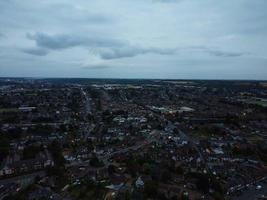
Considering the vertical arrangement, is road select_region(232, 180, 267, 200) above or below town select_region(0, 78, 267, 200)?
below

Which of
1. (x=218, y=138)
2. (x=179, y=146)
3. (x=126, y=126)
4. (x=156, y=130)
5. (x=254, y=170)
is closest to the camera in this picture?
(x=254, y=170)

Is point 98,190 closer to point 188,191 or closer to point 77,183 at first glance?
point 77,183

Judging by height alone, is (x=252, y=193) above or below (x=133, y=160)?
below

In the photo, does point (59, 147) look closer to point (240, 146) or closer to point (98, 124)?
point (98, 124)

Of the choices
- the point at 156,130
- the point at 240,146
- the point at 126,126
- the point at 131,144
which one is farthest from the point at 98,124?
the point at 240,146

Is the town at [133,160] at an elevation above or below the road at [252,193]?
above

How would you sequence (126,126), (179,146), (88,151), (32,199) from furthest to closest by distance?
(126,126), (179,146), (88,151), (32,199)

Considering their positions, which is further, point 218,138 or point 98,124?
point 98,124

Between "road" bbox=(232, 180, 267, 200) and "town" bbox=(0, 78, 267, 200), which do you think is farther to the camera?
"town" bbox=(0, 78, 267, 200)

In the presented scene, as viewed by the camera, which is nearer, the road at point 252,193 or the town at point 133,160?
the road at point 252,193

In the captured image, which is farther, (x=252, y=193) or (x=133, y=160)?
(x=133, y=160)
